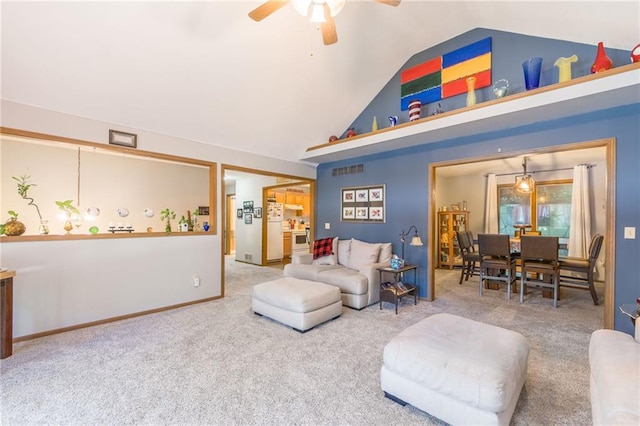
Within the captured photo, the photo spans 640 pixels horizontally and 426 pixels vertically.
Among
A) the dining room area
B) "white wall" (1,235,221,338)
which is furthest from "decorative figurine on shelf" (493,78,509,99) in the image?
"white wall" (1,235,221,338)

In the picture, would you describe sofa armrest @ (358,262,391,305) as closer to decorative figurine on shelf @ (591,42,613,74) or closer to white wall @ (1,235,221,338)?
white wall @ (1,235,221,338)

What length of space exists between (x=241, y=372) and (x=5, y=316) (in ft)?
7.35

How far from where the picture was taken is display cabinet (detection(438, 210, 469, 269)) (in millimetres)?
6840

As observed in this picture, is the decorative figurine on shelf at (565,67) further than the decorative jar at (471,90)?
No

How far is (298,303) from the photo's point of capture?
9.78 feet

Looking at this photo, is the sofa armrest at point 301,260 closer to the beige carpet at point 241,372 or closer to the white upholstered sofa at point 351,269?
the white upholstered sofa at point 351,269

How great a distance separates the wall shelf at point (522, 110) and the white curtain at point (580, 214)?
3.61m

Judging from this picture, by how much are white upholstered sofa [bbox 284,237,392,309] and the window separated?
14.7 ft

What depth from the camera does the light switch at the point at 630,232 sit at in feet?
9.12

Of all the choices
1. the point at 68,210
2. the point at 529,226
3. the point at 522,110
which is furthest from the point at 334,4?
the point at 529,226

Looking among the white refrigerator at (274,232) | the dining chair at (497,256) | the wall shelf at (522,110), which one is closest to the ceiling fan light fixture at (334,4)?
the wall shelf at (522,110)

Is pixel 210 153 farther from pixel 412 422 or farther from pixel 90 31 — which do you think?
pixel 412 422

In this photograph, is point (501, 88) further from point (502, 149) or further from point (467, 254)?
point (467, 254)

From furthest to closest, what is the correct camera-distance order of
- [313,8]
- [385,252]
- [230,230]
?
[230,230]
[385,252]
[313,8]
